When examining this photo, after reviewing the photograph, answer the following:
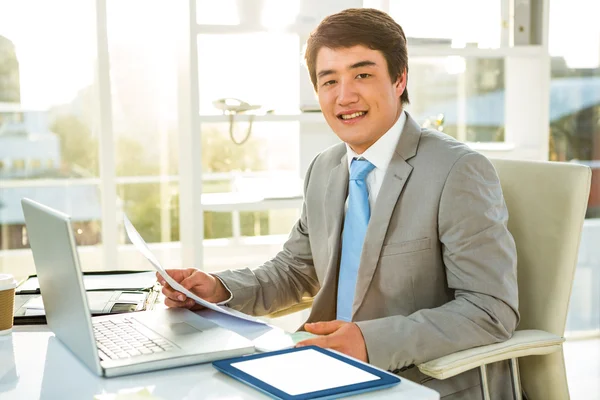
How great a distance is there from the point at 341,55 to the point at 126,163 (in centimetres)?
232

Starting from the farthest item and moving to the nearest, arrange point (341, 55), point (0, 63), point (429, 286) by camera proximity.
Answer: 1. point (0, 63)
2. point (341, 55)
3. point (429, 286)

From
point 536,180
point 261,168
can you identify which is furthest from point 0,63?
point 536,180

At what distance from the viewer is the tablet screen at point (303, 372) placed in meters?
1.10

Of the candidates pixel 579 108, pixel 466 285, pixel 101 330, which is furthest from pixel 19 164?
pixel 579 108

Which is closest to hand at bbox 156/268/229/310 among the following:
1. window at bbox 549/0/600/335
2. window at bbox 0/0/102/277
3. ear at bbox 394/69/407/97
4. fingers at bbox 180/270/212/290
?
fingers at bbox 180/270/212/290

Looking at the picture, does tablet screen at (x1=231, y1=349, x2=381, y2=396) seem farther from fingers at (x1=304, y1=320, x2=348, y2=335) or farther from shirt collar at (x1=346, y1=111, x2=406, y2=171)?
shirt collar at (x1=346, y1=111, x2=406, y2=171)

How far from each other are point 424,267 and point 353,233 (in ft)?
0.70

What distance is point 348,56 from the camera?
1.86 m

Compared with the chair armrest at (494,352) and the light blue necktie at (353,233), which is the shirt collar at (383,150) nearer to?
the light blue necktie at (353,233)

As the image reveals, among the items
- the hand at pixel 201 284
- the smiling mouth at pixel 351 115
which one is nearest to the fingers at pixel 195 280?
the hand at pixel 201 284

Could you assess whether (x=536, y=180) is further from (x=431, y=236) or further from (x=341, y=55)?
(x=341, y=55)

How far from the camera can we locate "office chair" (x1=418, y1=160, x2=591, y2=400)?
1.76 metres

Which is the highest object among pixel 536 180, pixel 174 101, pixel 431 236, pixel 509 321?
pixel 174 101

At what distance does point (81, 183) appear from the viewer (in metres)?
3.55
